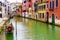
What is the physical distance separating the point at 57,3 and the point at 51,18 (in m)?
3.01

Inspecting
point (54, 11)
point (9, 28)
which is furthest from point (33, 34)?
point (54, 11)

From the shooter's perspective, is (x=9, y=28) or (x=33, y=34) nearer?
(x=9, y=28)

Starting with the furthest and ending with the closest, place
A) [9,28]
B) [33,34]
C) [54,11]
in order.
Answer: [54,11]
[33,34]
[9,28]

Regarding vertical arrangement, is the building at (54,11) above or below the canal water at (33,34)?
above

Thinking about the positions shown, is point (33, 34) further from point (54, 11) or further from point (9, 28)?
point (54, 11)

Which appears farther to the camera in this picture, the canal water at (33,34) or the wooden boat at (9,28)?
the wooden boat at (9,28)

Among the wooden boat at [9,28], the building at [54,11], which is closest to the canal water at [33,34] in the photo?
the wooden boat at [9,28]

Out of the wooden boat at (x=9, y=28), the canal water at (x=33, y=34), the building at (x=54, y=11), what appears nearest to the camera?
the canal water at (x=33, y=34)

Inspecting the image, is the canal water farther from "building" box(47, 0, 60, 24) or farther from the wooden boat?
"building" box(47, 0, 60, 24)

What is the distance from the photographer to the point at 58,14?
2419 cm

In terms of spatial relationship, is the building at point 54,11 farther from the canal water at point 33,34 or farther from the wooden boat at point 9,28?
the wooden boat at point 9,28

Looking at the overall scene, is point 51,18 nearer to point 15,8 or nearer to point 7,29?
point 7,29

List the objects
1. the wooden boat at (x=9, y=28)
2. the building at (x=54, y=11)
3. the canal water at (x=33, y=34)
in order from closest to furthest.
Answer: the canal water at (x=33, y=34) < the wooden boat at (x=9, y=28) < the building at (x=54, y=11)

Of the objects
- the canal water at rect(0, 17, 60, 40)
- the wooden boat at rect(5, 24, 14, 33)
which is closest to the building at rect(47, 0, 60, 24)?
the canal water at rect(0, 17, 60, 40)
